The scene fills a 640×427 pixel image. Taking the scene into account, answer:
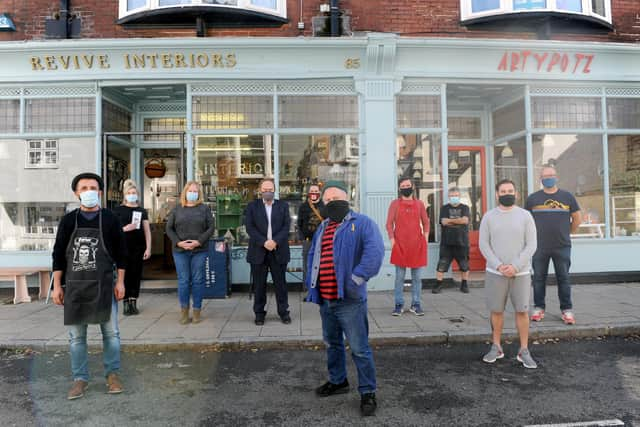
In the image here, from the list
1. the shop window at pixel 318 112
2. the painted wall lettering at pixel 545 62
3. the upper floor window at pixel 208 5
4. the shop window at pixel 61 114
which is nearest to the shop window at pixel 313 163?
the shop window at pixel 318 112

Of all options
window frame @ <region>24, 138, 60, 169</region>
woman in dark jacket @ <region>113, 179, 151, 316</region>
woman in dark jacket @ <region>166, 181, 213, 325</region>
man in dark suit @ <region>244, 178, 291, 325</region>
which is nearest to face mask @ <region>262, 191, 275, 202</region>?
man in dark suit @ <region>244, 178, 291, 325</region>

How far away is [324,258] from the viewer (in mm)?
3883

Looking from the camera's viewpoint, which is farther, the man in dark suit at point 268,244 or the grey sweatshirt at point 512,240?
the man in dark suit at point 268,244

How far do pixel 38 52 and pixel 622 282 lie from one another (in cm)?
1251

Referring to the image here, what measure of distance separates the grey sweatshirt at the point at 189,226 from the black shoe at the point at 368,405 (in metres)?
3.56

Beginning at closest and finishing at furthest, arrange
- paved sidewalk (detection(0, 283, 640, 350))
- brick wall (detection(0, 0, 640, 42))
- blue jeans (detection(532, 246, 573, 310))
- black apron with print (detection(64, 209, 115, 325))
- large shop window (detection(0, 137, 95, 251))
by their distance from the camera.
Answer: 1. black apron with print (detection(64, 209, 115, 325))
2. paved sidewalk (detection(0, 283, 640, 350))
3. blue jeans (detection(532, 246, 573, 310))
4. brick wall (detection(0, 0, 640, 42))
5. large shop window (detection(0, 137, 95, 251))

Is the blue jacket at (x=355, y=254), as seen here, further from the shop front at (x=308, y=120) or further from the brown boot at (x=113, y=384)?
the shop front at (x=308, y=120)

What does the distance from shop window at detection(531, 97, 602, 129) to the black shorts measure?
3.24 metres

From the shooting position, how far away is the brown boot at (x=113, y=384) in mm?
4176

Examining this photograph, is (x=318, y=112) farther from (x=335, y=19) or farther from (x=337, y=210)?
(x=337, y=210)

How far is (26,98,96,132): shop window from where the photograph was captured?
8828 millimetres

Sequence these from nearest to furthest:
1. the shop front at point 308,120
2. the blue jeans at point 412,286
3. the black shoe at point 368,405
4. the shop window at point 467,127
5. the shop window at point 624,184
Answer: the black shoe at point 368,405 < the blue jeans at point 412,286 < the shop front at point 308,120 < the shop window at point 624,184 < the shop window at point 467,127

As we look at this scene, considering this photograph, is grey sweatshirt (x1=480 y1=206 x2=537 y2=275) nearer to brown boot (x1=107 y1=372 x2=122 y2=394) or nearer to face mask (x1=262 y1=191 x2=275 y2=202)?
face mask (x1=262 y1=191 x2=275 y2=202)

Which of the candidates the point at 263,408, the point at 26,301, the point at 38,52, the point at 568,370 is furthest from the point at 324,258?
the point at 38,52
